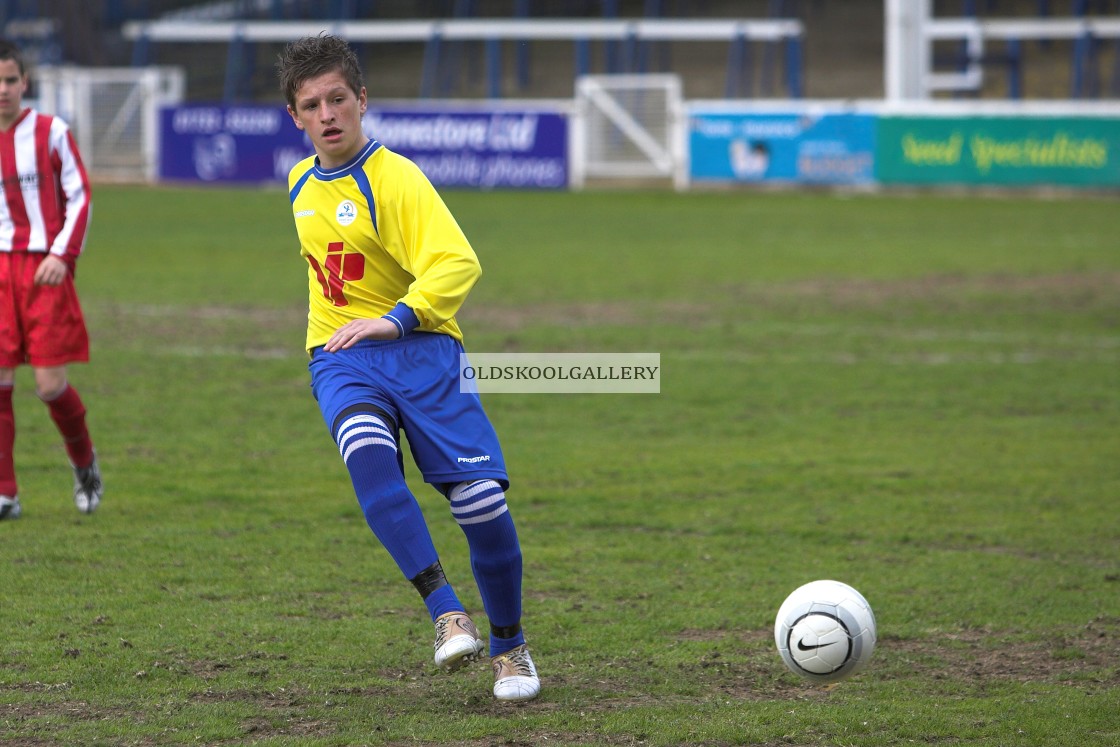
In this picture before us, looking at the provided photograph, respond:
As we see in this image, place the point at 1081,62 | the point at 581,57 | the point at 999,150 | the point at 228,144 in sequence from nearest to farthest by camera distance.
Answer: the point at 999,150 → the point at 228,144 → the point at 1081,62 → the point at 581,57

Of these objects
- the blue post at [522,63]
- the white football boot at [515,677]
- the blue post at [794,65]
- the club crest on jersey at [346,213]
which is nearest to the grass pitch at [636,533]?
the white football boot at [515,677]

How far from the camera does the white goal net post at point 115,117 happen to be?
27.8 metres

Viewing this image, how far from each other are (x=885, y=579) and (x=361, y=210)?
2477mm

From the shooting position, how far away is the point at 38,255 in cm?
624

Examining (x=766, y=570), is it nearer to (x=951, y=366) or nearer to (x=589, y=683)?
(x=589, y=683)

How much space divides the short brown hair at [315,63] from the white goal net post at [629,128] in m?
22.5

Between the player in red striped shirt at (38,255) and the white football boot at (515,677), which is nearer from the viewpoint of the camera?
the white football boot at (515,677)

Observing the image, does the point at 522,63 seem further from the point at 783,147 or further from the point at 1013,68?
the point at 783,147

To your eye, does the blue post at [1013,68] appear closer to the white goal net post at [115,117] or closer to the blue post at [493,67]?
the blue post at [493,67]

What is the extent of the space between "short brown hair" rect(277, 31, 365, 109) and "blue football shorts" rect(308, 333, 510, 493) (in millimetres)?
737

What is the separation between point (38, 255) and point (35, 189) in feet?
0.92

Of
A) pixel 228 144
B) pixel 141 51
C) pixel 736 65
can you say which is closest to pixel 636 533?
pixel 228 144

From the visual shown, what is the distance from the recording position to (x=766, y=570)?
5539 mm

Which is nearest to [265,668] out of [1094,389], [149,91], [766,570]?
[766,570]
